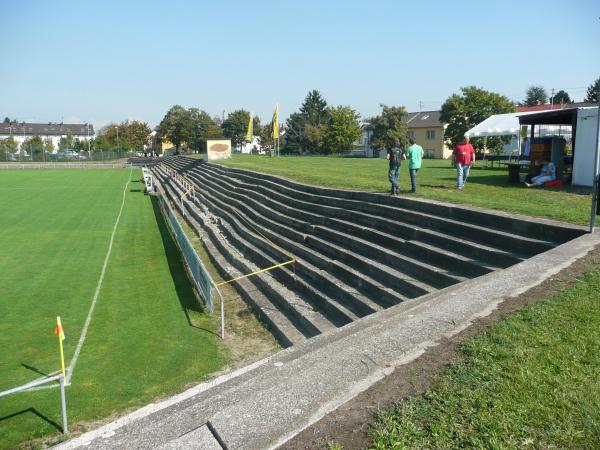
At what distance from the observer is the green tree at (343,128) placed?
65750mm

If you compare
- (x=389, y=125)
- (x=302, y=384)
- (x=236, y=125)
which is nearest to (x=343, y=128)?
(x=389, y=125)

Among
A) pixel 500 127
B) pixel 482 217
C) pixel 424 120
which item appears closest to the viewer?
pixel 482 217

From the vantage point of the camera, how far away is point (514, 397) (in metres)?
3.66

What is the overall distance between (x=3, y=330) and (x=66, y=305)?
160 cm

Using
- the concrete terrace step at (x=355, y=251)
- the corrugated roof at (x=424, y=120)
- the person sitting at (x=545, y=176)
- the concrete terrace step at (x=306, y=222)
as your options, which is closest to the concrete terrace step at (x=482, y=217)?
the concrete terrace step at (x=355, y=251)

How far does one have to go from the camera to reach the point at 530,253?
7.58 metres

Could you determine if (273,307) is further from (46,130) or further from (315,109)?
(46,130)

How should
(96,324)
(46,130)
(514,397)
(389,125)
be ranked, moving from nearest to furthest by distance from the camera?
(514,397) → (96,324) → (389,125) → (46,130)

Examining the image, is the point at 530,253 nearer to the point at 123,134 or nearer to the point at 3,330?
the point at 3,330

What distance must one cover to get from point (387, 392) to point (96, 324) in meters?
7.43

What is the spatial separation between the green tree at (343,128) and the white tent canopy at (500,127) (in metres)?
43.6

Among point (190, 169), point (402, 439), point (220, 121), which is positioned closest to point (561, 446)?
point (402, 439)

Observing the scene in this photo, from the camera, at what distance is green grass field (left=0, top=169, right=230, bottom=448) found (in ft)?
21.2

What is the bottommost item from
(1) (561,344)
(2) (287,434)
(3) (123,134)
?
(2) (287,434)
